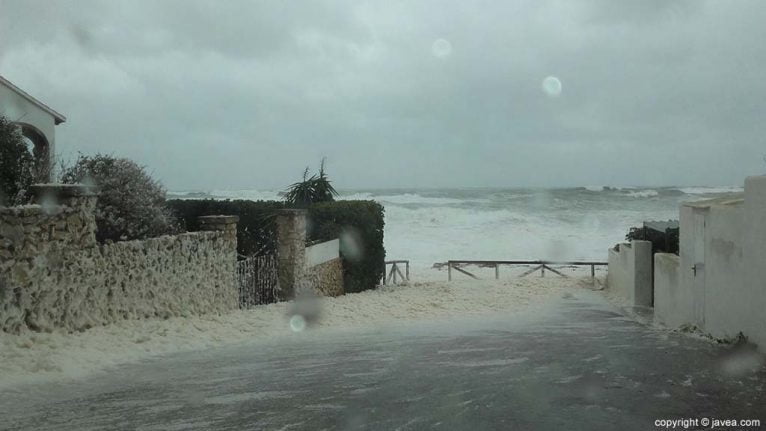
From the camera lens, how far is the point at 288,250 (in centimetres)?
1282

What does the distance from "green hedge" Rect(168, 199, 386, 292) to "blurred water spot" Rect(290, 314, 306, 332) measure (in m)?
2.77

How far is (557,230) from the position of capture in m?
40.0

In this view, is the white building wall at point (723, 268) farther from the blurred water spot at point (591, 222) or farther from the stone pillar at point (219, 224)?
the blurred water spot at point (591, 222)

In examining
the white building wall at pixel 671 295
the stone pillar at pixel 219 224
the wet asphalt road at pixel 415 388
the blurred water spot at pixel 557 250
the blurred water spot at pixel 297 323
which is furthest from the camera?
the blurred water spot at pixel 557 250

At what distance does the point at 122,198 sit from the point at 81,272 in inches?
157

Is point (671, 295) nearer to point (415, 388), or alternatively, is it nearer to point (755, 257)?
point (755, 257)

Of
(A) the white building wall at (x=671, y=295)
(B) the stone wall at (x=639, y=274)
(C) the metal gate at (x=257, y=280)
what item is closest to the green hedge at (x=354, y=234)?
(C) the metal gate at (x=257, y=280)

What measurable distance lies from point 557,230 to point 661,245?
26.6 meters

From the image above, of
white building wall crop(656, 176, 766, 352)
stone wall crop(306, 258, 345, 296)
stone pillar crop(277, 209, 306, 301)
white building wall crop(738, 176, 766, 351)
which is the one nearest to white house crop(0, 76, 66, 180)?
stone pillar crop(277, 209, 306, 301)

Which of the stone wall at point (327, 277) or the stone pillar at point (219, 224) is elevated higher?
the stone pillar at point (219, 224)

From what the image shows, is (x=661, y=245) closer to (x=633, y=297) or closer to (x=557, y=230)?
(x=633, y=297)

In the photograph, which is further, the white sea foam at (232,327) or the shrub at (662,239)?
the shrub at (662,239)

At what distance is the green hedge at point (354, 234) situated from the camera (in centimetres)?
1572

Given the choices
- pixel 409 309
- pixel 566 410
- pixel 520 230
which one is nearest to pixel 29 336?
pixel 566 410
